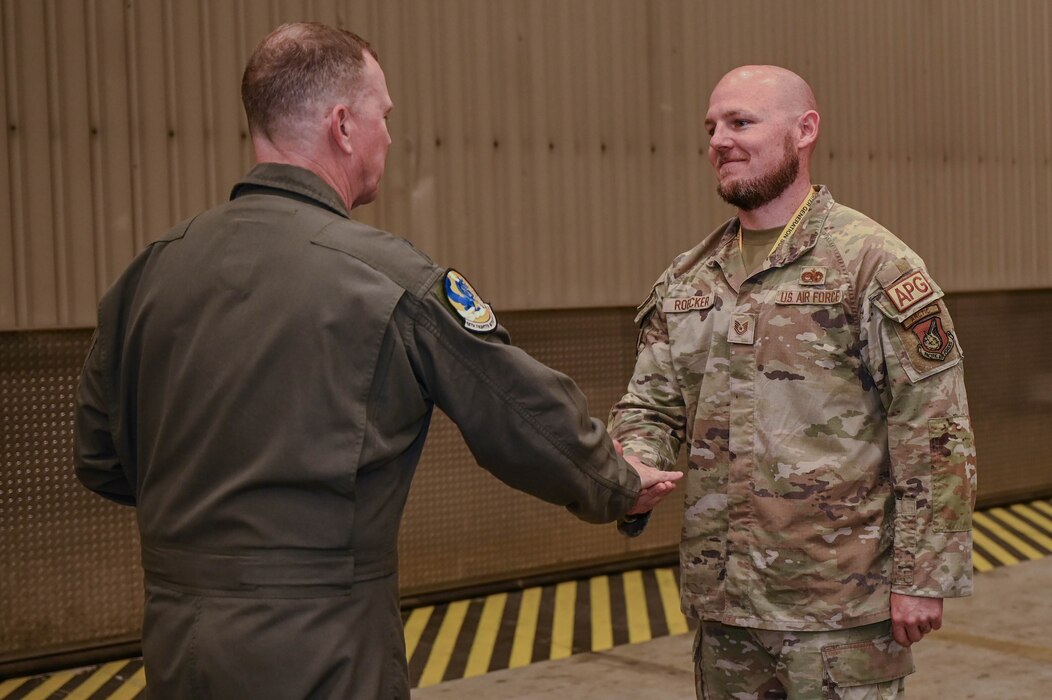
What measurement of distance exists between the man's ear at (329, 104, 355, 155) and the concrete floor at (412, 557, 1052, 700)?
299 centimetres

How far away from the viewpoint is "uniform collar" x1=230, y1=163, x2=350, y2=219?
211 centimetres

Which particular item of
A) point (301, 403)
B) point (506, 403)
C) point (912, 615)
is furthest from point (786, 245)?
point (301, 403)

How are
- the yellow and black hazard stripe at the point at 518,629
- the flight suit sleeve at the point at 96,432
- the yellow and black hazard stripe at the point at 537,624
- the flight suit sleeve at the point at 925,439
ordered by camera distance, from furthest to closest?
1. the yellow and black hazard stripe at the point at 537,624
2. the yellow and black hazard stripe at the point at 518,629
3. the flight suit sleeve at the point at 925,439
4. the flight suit sleeve at the point at 96,432

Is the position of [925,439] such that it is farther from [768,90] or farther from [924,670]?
[924,670]

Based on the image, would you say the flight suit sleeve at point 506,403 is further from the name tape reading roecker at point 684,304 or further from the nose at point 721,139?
the nose at point 721,139

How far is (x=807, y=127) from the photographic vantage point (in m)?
2.96

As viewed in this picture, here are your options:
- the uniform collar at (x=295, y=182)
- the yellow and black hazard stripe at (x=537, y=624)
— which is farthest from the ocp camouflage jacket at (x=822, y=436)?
the yellow and black hazard stripe at (x=537, y=624)

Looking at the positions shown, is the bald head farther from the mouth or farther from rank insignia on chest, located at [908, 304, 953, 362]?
rank insignia on chest, located at [908, 304, 953, 362]

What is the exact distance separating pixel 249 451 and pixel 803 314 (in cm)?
133

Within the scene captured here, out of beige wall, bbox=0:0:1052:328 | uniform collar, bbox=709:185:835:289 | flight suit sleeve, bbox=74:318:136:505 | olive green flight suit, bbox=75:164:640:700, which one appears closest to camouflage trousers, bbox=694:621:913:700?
uniform collar, bbox=709:185:835:289

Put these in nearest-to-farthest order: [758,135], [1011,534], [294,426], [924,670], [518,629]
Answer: [294,426] → [758,135] → [924,670] → [518,629] → [1011,534]

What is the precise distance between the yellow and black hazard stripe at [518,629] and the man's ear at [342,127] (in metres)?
3.15

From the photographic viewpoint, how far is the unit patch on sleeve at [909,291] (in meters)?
2.67

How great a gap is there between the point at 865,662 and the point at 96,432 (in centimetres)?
161
